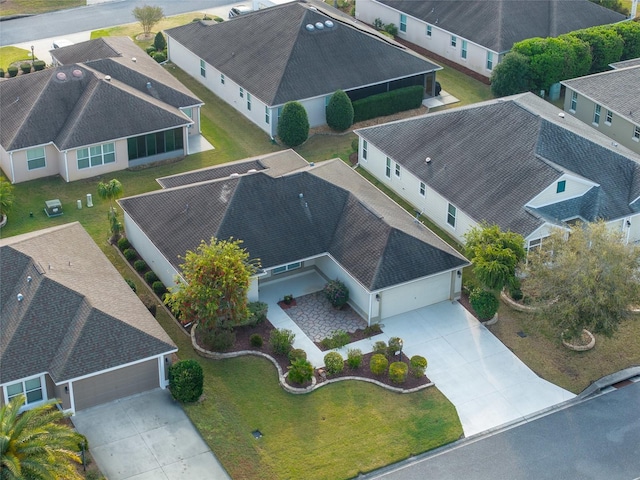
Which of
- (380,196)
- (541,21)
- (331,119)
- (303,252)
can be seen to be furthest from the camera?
(541,21)

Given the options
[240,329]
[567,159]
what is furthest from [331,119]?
[240,329]

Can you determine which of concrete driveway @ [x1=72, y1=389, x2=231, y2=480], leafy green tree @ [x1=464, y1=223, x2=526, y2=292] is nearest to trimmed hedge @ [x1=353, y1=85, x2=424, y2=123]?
leafy green tree @ [x1=464, y1=223, x2=526, y2=292]

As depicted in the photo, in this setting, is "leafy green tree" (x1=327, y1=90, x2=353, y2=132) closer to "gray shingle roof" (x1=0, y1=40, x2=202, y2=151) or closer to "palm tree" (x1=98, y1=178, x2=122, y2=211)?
"gray shingle roof" (x1=0, y1=40, x2=202, y2=151)

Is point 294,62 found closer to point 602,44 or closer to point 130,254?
point 130,254

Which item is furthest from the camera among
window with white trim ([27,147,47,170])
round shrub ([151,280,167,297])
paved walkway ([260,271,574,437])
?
window with white trim ([27,147,47,170])

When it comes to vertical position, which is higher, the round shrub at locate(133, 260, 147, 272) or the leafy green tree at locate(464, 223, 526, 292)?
the leafy green tree at locate(464, 223, 526, 292)

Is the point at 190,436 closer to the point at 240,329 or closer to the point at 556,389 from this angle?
the point at 240,329

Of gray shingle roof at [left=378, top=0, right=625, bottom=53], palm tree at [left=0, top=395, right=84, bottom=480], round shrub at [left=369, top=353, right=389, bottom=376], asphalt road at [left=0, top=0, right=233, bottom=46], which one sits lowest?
round shrub at [left=369, top=353, right=389, bottom=376]
